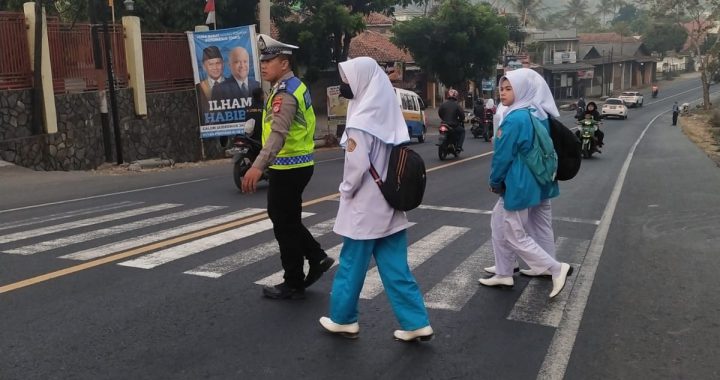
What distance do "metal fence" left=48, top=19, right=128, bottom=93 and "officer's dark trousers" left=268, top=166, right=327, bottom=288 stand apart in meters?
12.7

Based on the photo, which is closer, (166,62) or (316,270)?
(316,270)

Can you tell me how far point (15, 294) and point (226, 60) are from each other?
1470cm

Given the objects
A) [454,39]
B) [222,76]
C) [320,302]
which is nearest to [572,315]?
[320,302]

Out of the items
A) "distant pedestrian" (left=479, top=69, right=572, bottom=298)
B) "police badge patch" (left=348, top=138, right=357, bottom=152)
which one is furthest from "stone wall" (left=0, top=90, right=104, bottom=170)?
"police badge patch" (left=348, top=138, right=357, bottom=152)

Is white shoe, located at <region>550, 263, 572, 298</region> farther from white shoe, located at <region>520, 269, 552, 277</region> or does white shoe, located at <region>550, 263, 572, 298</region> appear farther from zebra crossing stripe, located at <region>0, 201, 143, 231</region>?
zebra crossing stripe, located at <region>0, 201, 143, 231</region>

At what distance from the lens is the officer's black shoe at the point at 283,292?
514cm

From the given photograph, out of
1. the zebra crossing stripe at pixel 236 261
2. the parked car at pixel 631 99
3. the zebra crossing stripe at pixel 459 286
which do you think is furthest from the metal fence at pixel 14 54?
the parked car at pixel 631 99

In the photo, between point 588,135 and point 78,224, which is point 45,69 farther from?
point 588,135

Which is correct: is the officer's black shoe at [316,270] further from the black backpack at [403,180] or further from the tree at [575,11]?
the tree at [575,11]

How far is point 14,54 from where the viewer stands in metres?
14.6

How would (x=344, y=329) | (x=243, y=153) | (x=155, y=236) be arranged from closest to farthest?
1. (x=344, y=329)
2. (x=155, y=236)
3. (x=243, y=153)

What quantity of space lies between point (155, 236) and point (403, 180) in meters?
4.12

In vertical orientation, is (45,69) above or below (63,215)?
above

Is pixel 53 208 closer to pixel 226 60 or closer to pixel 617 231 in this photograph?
pixel 617 231
